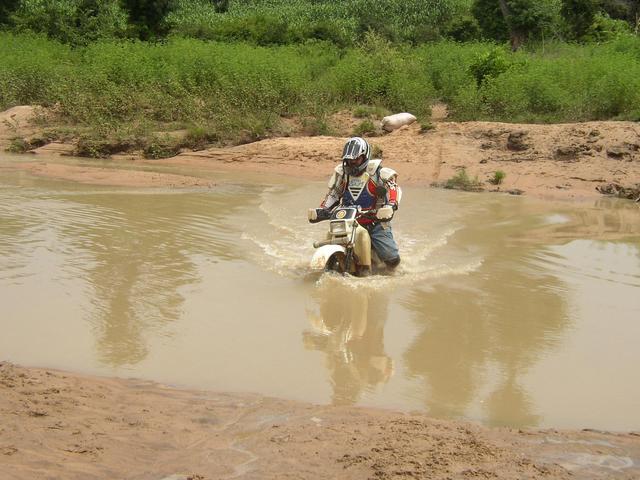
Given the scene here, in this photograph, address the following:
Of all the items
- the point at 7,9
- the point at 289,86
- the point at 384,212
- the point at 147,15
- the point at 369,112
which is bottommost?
the point at 384,212

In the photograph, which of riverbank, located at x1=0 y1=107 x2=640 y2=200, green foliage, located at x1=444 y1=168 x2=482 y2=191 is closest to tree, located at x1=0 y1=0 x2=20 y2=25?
riverbank, located at x1=0 y1=107 x2=640 y2=200

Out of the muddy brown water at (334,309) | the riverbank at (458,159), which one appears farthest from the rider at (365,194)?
the riverbank at (458,159)

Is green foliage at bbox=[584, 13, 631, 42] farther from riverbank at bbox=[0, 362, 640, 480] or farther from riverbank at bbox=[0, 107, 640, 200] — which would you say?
riverbank at bbox=[0, 362, 640, 480]

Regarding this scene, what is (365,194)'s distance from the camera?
8188mm

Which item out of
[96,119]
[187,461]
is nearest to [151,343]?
[187,461]

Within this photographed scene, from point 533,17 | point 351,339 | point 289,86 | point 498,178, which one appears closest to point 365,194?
point 351,339

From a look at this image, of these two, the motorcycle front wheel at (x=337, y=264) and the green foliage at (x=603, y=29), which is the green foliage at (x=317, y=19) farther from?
the motorcycle front wheel at (x=337, y=264)

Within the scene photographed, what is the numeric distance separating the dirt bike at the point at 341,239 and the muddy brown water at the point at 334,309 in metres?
0.19

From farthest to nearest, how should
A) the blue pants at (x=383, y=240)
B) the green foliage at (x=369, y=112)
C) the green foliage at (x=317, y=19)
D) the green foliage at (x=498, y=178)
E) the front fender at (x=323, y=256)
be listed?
the green foliage at (x=317, y=19) < the green foliage at (x=369, y=112) < the green foliage at (x=498, y=178) < the blue pants at (x=383, y=240) < the front fender at (x=323, y=256)

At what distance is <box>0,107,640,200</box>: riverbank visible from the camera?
573 inches

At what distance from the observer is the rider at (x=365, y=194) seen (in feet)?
26.1

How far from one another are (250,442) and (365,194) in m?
4.36

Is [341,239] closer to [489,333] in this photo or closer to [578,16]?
[489,333]

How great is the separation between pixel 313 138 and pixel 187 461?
14430 mm
